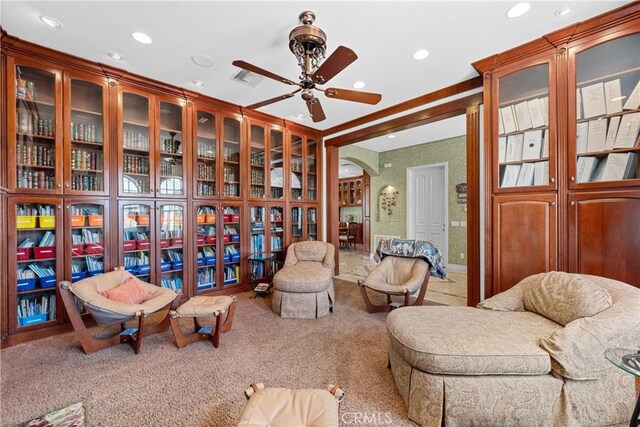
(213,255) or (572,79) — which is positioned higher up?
(572,79)

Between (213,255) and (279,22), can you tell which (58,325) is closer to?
(213,255)

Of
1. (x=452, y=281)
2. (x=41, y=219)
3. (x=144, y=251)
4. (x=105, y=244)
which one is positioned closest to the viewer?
(x=41, y=219)

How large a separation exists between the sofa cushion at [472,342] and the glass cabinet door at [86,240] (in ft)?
10.2

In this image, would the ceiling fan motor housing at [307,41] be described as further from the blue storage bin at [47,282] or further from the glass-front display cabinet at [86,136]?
the blue storage bin at [47,282]

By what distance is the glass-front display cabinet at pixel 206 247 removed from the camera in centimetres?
364

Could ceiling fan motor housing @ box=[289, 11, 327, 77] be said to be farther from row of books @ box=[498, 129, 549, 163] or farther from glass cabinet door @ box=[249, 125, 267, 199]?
glass cabinet door @ box=[249, 125, 267, 199]

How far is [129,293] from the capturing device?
2490mm

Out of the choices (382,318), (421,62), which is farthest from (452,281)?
(421,62)

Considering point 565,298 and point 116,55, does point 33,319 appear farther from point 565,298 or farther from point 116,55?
point 565,298

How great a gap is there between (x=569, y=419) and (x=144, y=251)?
156 inches

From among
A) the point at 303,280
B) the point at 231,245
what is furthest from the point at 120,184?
the point at 303,280

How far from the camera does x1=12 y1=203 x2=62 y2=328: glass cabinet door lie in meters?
2.50

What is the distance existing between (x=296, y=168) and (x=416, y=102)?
7.31ft

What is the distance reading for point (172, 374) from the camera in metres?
2.01
